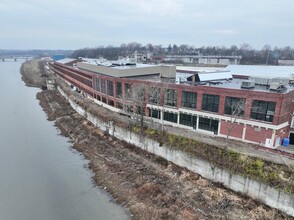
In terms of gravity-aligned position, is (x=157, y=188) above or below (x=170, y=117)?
below

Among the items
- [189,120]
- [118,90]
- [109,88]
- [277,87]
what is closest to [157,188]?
[189,120]

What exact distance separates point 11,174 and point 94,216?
1585 centimetres

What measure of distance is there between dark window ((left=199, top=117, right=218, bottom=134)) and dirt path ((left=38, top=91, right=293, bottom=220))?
8.82m

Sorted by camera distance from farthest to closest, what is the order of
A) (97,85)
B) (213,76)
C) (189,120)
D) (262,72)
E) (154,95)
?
1. (262,72)
2. (97,85)
3. (213,76)
4. (154,95)
5. (189,120)

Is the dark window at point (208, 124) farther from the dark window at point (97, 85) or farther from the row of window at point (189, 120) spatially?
the dark window at point (97, 85)

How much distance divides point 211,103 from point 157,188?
1594 centimetres

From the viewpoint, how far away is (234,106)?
33.7m

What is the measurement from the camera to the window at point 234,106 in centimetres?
3272

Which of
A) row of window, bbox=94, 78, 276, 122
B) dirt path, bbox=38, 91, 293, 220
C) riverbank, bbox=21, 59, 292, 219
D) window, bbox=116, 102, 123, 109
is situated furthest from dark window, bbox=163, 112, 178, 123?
window, bbox=116, 102, 123, 109

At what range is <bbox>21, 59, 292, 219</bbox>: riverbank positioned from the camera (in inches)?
966

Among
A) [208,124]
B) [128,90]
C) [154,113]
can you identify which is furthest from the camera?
[128,90]

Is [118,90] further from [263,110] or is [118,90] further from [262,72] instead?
[262,72]

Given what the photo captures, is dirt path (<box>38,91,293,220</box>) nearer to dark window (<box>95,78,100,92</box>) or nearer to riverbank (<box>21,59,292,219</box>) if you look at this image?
riverbank (<box>21,59,292,219</box>)

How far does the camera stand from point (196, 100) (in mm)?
37969
